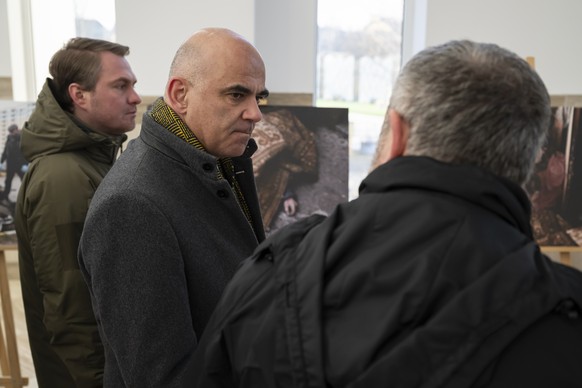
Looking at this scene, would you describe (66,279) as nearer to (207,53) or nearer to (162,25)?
(207,53)

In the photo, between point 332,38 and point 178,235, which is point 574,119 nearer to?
point 332,38

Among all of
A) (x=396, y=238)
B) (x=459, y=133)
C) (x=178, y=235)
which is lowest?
(x=178, y=235)

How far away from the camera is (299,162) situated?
3.41m

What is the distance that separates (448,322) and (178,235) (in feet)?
2.50

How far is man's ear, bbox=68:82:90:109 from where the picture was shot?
2.38 m

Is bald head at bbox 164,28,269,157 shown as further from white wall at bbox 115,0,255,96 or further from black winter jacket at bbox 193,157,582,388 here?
white wall at bbox 115,0,255,96

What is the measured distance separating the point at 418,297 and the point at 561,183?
119 inches

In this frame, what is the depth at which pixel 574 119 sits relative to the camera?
11.2 feet

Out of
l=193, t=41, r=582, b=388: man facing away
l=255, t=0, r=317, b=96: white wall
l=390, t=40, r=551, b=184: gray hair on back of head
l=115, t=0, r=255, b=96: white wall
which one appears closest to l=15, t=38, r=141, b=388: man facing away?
l=193, t=41, r=582, b=388: man facing away

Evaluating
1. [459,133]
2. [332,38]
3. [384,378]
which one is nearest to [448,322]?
[384,378]

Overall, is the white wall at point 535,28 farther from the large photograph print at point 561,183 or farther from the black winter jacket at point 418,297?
the black winter jacket at point 418,297

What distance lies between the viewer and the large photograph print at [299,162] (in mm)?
3395

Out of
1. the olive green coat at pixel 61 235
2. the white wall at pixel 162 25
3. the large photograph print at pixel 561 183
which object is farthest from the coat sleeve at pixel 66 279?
the large photograph print at pixel 561 183

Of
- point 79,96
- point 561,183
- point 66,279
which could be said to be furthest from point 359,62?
point 66,279
